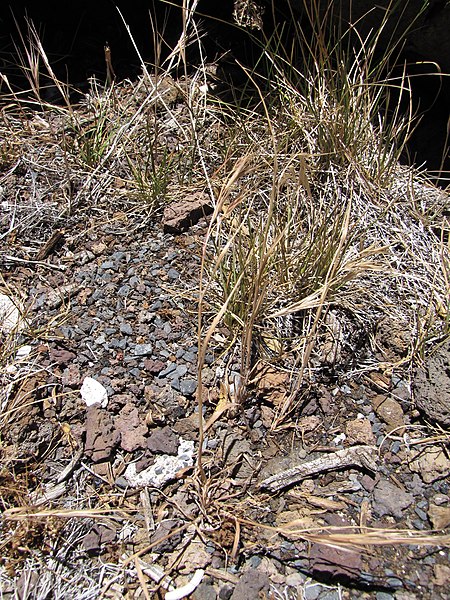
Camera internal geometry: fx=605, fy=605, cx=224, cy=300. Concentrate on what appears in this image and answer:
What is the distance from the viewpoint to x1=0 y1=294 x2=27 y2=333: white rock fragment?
1.94 metres

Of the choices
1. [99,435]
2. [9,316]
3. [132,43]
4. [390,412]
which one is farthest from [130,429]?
[132,43]

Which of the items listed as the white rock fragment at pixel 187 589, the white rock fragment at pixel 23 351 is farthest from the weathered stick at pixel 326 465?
the white rock fragment at pixel 23 351

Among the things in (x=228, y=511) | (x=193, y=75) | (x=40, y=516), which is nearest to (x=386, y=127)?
(x=193, y=75)

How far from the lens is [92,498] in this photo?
166cm

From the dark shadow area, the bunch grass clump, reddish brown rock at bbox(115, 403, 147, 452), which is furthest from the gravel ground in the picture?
the dark shadow area

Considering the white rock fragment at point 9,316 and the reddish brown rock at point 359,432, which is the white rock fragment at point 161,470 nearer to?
the reddish brown rock at point 359,432

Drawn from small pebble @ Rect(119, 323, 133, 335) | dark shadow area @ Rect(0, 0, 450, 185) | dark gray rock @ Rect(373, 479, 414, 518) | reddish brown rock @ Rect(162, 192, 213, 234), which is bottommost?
dark gray rock @ Rect(373, 479, 414, 518)

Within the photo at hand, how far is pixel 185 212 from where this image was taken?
224cm

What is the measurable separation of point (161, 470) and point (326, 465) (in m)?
0.47

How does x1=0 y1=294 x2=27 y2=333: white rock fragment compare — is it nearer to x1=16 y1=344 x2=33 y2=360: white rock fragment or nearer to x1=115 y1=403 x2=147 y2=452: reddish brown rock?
x1=16 y1=344 x2=33 y2=360: white rock fragment

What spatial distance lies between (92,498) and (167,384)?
40cm

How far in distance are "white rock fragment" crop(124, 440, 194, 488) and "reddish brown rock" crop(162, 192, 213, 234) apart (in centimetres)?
84

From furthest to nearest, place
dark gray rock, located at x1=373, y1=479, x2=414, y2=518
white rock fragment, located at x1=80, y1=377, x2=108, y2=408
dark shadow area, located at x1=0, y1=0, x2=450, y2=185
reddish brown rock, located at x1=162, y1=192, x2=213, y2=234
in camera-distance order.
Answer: dark shadow area, located at x1=0, y1=0, x2=450, y2=185
reddish brown rock, located at x1=162, y1=192, x2=213, y2=234
white rock fragment, located at x1=80, y1=377, x2=108, y2=408
dark gray rock, located at x1=373, y1=479, x2=414, y2=518

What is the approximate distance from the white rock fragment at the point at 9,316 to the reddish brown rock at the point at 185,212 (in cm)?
61
